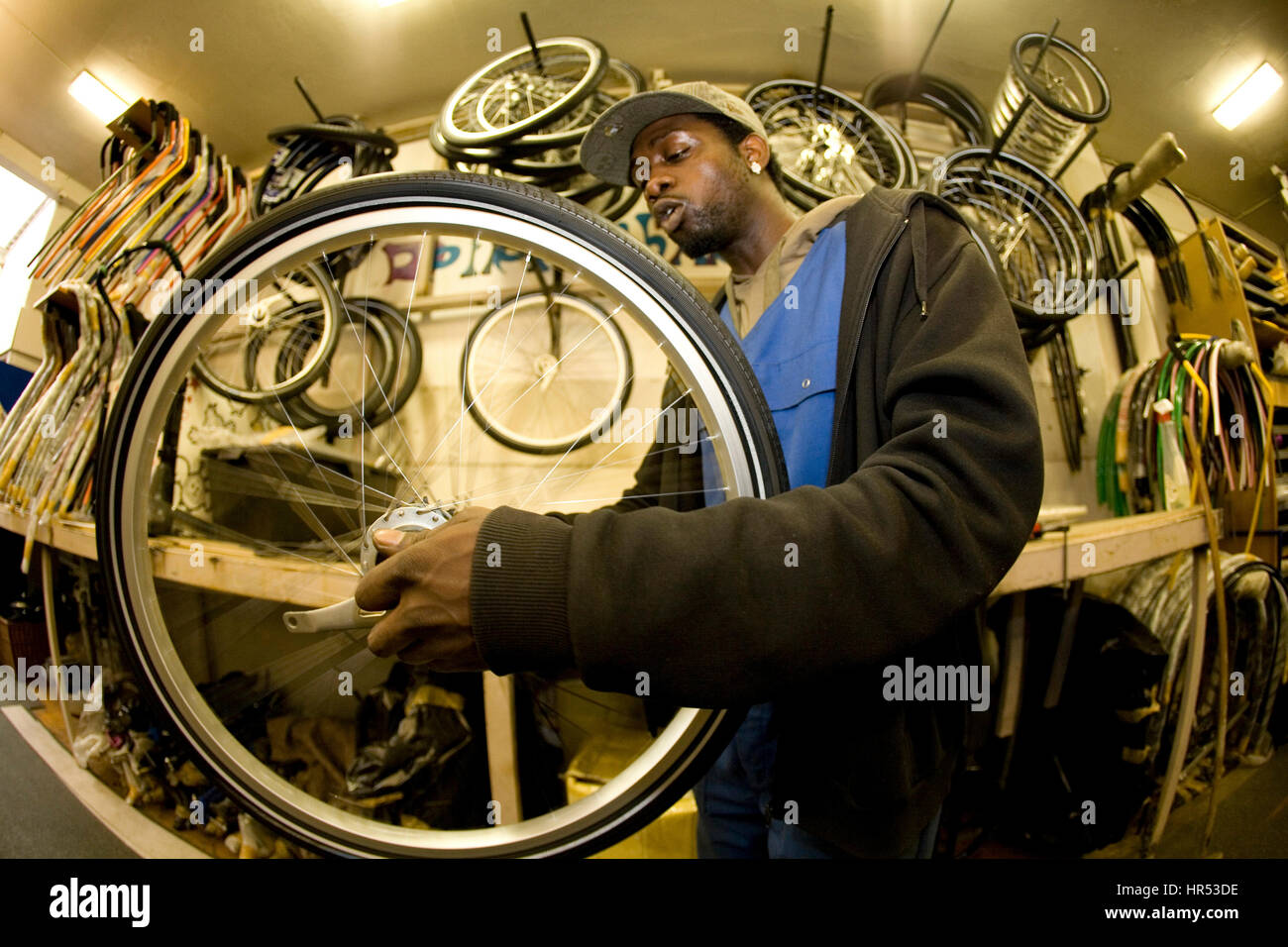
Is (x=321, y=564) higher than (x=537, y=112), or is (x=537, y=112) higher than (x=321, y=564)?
(x=537, y=112)

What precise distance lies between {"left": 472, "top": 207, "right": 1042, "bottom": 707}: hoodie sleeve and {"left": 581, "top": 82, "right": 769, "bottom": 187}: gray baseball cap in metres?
0.64

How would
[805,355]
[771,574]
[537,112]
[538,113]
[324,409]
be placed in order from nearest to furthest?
[771,574] → [805,355] → [538,113] → [537,112] → [324,409]

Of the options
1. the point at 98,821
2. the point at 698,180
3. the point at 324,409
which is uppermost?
the point at 698,180

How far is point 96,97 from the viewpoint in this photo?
958 millimetres

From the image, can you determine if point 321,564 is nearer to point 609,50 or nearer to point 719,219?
point 719,219

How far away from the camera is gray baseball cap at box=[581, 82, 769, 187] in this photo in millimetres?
672

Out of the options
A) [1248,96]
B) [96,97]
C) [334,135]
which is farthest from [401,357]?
[1248,96]

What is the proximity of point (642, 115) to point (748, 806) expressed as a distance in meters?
1.21

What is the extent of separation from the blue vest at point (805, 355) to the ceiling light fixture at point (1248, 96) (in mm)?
1395

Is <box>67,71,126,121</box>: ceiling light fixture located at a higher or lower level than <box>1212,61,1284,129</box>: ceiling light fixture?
higher

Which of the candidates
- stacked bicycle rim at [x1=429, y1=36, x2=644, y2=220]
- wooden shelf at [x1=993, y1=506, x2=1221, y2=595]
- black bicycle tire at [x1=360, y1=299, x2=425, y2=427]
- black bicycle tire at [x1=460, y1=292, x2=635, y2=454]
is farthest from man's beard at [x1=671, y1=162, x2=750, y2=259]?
black bicycle tire at [x1=360, y1=299, x2=425, y2=427]

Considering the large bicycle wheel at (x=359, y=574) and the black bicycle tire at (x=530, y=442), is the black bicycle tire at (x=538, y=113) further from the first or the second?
the large bicycle wheel at (x=359, y=574)

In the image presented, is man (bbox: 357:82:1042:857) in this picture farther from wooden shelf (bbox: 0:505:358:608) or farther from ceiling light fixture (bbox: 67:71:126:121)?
ceiling light fixture (bbox: 67:71:126:121)

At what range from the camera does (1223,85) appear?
101 cm
